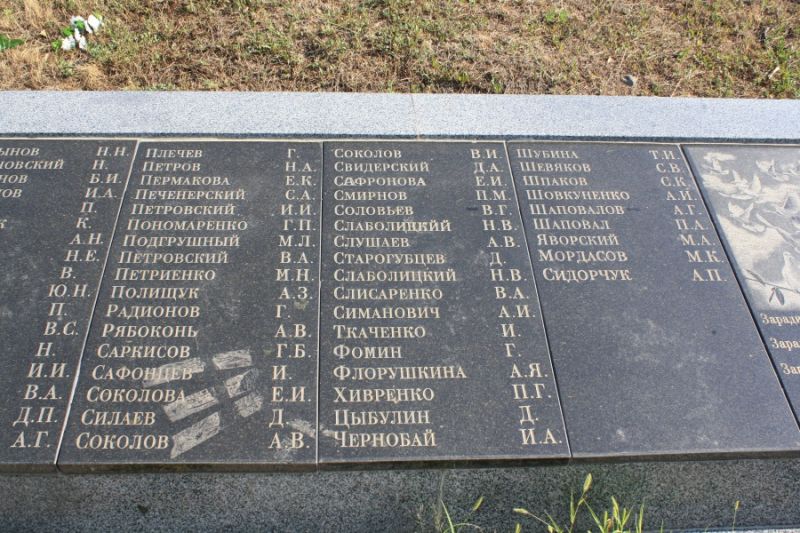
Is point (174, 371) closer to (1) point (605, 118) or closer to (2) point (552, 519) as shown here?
(2) point (552, 519)

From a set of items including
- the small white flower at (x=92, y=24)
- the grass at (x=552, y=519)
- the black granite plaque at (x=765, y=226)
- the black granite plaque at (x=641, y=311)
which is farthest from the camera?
the small white flower at (x=92, y=24)

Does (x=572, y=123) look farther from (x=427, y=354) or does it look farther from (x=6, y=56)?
(x=6, y=56)

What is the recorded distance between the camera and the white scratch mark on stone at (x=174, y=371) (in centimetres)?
321

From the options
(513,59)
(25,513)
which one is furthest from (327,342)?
(513,59)

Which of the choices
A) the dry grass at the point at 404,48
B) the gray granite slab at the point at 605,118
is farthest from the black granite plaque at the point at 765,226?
the dry grass at the point at 404,48

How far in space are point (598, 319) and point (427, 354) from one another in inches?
38.7

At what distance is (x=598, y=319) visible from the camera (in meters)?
3.57

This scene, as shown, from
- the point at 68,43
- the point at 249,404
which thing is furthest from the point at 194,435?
the point at 68,43

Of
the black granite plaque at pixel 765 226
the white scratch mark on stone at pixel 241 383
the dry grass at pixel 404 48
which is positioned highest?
the dry grass at pixel 404 48

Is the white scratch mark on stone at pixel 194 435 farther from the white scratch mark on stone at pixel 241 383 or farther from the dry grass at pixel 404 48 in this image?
the dry grass at pixel 404 48

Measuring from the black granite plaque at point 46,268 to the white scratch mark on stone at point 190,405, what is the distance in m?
0.52

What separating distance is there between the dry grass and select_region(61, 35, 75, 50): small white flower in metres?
0.06

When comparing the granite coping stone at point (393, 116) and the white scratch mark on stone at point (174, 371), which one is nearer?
the white scratch mark on stone at point (174, 371)

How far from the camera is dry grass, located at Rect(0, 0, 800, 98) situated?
5625 mm
